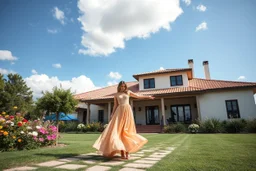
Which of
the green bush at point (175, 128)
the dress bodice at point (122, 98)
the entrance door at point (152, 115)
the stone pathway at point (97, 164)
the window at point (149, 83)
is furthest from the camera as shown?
the window at point (149, 83)

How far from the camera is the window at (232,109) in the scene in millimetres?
14893

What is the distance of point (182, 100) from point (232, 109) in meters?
4.97

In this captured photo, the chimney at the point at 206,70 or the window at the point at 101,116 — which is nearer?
the chimney at the point at 206,70

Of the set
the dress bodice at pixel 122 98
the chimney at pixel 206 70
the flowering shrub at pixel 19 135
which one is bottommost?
the flowering shrub at pixel 19 135

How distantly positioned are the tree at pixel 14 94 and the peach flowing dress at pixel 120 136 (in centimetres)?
3024

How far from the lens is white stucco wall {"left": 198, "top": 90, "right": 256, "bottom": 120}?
14.5m

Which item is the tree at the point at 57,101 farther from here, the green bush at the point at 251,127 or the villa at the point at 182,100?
the green bush at the point at 251,127

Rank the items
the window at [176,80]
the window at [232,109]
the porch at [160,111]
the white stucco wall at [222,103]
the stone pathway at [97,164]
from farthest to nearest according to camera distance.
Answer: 1. the window at [176,80]
2. the porch at [160,111]
3. the window at [232,109]
4. the white stucco wall at [222,103]
5. the stone pathway at [97,164]

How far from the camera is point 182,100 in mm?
18172

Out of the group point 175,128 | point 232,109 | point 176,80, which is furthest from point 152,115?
point 232,109

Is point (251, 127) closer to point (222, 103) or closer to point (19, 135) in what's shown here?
point (222, 103)

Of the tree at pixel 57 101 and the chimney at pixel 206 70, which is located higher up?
the chimney at pixel 206 70

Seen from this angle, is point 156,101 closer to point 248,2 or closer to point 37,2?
point 248,2

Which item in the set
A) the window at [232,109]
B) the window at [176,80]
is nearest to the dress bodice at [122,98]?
the window at [232,109]
